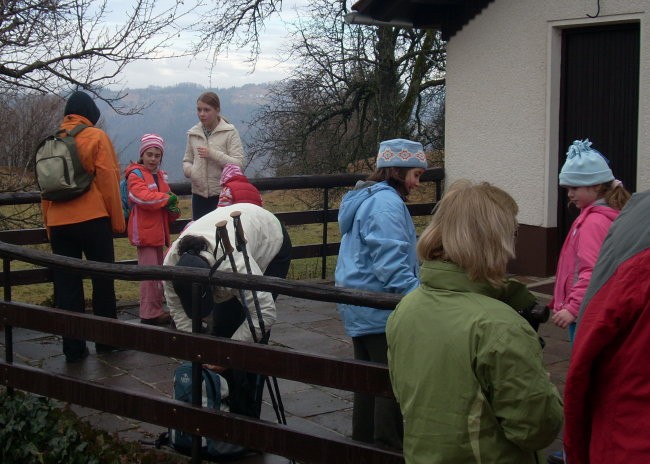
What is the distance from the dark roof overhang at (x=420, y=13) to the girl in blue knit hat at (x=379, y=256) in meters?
5.54

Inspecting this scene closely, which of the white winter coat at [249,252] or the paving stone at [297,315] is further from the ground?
the white winter coat at [249,252]

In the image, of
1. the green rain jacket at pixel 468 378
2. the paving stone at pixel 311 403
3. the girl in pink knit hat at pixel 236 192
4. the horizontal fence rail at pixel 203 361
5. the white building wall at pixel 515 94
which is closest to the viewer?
the green rain jacket at pixel 468 378

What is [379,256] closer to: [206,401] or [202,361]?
[202,361]

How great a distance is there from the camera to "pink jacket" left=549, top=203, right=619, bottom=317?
410cm

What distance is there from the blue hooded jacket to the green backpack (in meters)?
2.65

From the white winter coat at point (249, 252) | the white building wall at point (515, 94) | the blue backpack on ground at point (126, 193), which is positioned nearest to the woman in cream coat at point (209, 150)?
the blue backpack on ground at point (126, 193)

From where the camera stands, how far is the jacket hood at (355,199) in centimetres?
417

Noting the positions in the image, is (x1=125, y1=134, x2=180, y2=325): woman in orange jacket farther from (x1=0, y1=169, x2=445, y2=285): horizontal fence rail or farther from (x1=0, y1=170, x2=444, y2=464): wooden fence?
(x1=0, y1=170, x2=444, y2=464): wooden fence

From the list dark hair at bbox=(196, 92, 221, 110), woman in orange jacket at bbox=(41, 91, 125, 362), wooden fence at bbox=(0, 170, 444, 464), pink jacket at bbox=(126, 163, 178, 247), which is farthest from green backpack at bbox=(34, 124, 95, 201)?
dark hair at bbox=(196, 92, 221, 110)

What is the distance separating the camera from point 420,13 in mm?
9977

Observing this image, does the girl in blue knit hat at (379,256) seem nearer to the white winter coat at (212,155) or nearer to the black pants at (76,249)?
the black pants at (76,249)

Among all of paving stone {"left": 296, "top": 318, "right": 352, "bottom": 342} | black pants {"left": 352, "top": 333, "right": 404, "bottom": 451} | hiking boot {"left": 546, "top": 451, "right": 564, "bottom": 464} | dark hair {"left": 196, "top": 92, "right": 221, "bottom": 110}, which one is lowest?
hiking boot {"left": 546, "top": 451, "right": 564, "bottom": 464}

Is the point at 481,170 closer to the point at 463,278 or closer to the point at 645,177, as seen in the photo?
the point at 645,177

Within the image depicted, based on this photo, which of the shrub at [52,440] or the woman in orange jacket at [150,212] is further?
the woman in orange jacket at [150,212]
